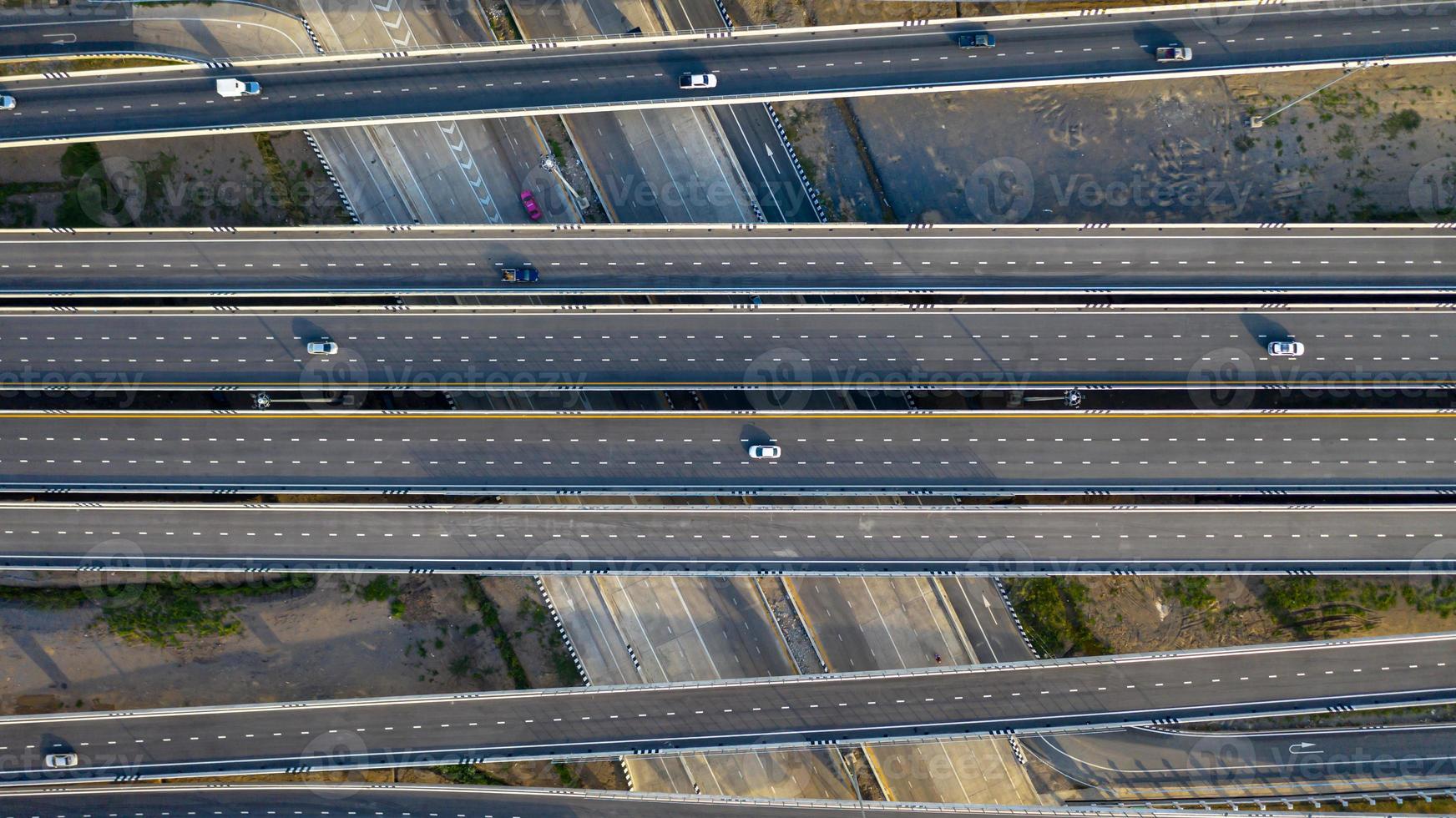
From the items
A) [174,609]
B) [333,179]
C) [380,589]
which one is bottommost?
[380,589]

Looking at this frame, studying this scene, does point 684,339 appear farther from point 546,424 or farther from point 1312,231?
point 1312,231

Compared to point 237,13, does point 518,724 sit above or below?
below

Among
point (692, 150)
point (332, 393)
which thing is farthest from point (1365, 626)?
point (332, 393)

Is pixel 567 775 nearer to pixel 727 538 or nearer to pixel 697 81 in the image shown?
pixel 727 538

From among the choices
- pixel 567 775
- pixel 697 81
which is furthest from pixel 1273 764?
pixel 697 81

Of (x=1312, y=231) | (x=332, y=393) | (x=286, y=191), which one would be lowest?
(x=1312, y=231)

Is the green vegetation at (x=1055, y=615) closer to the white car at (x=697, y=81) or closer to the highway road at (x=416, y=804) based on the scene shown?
the highway road at (x=416, y=804)
